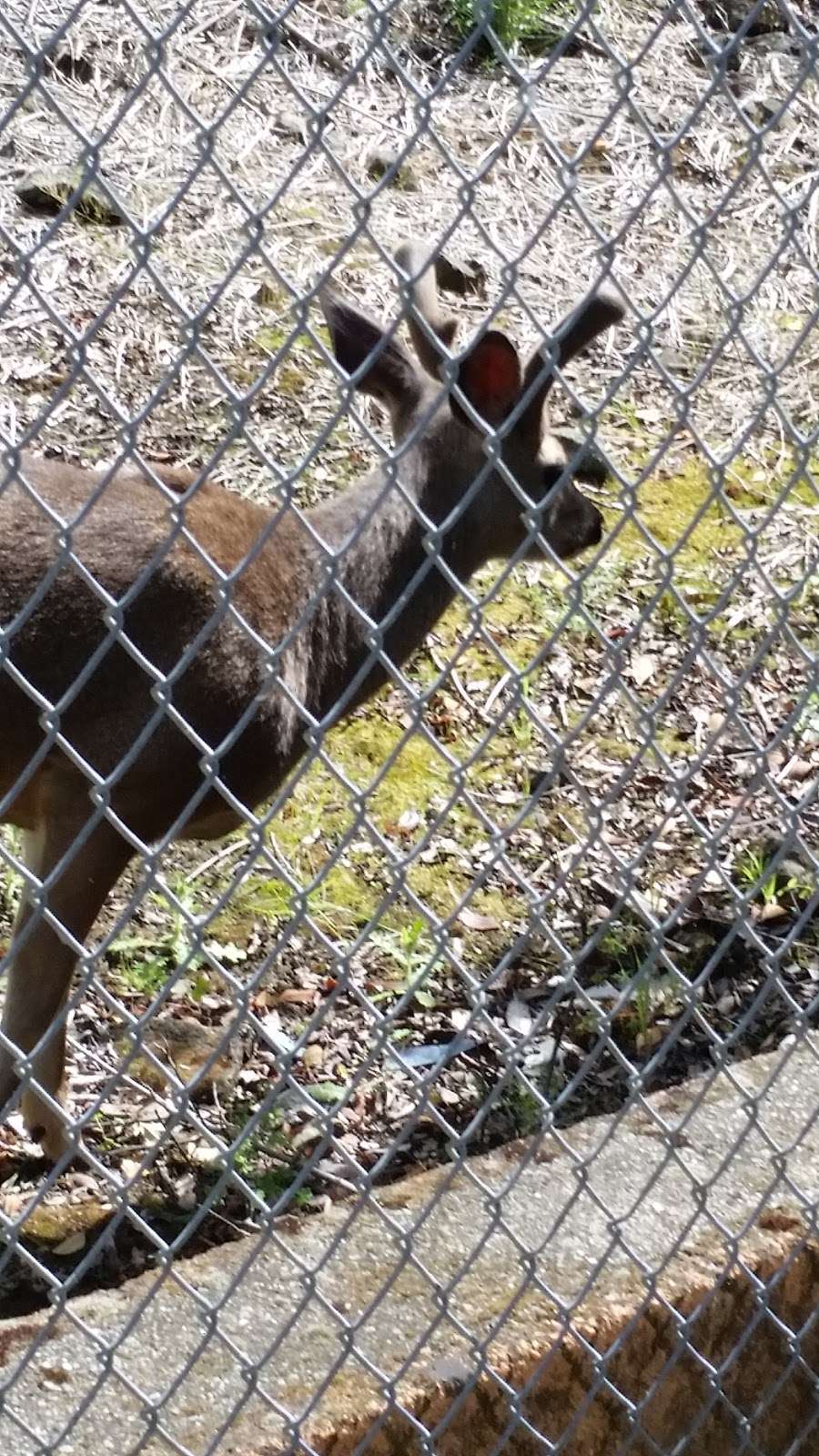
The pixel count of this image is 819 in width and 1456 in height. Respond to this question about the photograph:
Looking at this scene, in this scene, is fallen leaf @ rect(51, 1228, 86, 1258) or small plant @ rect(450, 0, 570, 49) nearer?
fallen leaf @ rect(51, 1228, 86, 1258)

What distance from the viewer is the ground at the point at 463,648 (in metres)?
3.07

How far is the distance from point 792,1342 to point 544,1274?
1.60 feet

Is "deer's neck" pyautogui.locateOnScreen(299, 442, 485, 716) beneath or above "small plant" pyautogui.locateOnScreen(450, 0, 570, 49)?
beneath

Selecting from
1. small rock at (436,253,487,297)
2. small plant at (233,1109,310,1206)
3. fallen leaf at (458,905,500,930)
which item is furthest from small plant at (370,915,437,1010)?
small rock at (436,253,487,297)

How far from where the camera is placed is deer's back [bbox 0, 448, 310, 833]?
387 centimetres

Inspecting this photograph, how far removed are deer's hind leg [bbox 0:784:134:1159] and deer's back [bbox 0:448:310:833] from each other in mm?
122

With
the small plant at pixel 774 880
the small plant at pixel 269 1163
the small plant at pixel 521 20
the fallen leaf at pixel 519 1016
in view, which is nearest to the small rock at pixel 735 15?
the small plant at pixel 521 20

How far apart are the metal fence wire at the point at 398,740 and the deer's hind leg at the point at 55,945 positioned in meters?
0.01

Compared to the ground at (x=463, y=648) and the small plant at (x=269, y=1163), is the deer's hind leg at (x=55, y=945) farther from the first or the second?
the small plant at (x=269, y=1163)

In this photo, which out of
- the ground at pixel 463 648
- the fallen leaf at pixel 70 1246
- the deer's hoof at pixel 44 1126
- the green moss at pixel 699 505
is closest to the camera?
the ground at pixel 463 648

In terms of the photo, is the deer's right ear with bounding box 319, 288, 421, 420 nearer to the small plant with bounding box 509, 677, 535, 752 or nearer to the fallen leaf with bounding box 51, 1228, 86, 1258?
the small plant with bounding box 509, 677, 535, 752

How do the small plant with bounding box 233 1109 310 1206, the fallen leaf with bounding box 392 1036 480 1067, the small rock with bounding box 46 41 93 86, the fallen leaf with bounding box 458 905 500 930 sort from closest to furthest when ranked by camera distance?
the small plant with bounding box 233 1109 310 1206
the fallen leaf with bounding box 392 1036 480 1067
the fallen leaf with bounding box 458 905 500 930
the small rock with bounding box 46 41 93 86

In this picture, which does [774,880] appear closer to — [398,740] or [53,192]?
[398,740]

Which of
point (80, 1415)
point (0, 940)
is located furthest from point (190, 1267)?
point (0, 940)
